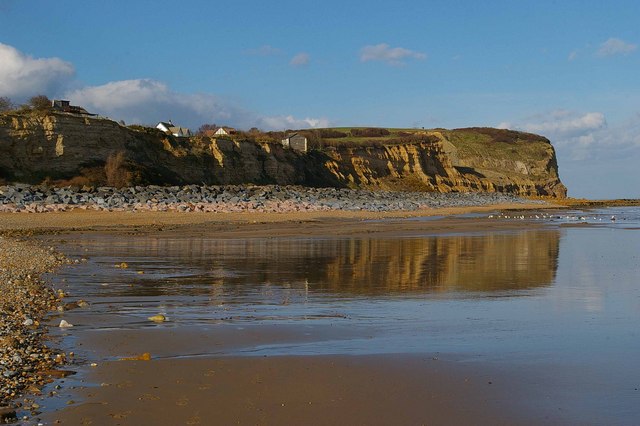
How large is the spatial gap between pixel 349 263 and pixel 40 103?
35.6 metres

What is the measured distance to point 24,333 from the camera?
6.92 m

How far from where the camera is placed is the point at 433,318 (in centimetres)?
855

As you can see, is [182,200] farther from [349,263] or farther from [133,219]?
[349,263]

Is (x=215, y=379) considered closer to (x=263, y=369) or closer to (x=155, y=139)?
(x=263, y=369)

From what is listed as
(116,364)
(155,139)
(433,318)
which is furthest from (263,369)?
(155,139)

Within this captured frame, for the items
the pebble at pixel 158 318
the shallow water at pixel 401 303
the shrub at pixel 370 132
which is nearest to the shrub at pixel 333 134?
the shrub at pixel 370 132

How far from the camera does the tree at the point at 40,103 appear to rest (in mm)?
43625

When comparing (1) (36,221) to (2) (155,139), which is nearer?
(1) (36,221)

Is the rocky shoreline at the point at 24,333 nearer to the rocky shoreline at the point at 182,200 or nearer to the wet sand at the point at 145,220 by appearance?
the wet sand at the point at 145,220

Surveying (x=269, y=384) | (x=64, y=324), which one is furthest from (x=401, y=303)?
(x=64, y=324)

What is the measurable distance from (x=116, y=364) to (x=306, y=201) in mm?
36168

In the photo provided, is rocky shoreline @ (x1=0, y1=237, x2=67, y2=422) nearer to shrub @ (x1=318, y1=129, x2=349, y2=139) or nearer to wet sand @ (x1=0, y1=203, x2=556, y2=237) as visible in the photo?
wet sand @ (x1=0, y1=203, x2=556, y2=237)

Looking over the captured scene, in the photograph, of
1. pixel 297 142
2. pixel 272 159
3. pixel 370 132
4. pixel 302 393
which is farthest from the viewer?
pixel 370 132

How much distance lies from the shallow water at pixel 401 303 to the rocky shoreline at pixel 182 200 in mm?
12837
